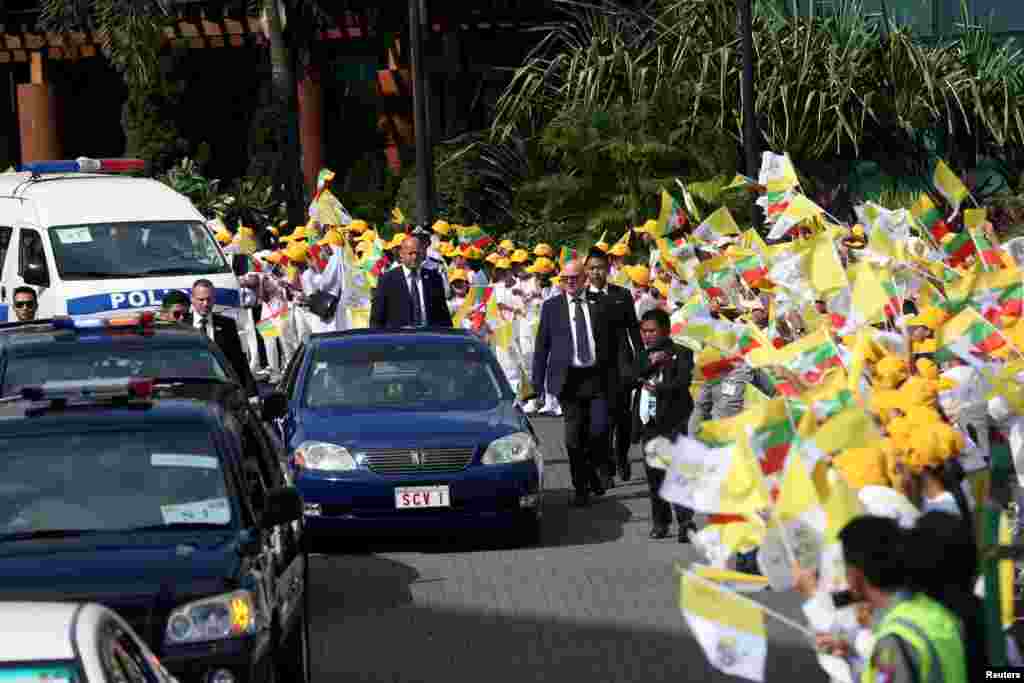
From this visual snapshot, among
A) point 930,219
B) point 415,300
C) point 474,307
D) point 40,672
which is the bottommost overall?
point 474,307

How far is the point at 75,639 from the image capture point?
585 cm

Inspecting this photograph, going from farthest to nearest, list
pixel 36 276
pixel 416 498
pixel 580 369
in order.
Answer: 1. pixel 36 276
2. pixel 580 369
3. pixel 416 498

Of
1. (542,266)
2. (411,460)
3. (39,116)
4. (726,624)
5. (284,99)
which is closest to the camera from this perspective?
(726,624)

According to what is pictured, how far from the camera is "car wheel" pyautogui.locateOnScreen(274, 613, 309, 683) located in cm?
939

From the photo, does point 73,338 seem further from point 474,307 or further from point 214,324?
point 474,307

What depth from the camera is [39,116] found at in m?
47.8

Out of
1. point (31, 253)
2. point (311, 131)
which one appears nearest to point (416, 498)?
point (31, 253)

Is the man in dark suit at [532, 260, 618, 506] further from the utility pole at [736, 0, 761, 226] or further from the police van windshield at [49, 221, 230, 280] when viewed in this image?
the utility pole at [736, 0, 761, 226]

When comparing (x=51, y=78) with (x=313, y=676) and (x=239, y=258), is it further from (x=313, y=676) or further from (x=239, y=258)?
(x=313, y=676)

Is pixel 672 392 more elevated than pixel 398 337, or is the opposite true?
pixel 398 337

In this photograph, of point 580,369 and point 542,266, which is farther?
point 542,266

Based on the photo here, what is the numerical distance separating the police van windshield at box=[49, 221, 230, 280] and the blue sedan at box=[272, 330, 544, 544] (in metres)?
7.98

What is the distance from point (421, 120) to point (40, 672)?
2348 cm

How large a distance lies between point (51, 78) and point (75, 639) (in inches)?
1719
